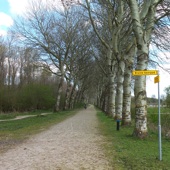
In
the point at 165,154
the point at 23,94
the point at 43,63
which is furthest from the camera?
the point at 23,94

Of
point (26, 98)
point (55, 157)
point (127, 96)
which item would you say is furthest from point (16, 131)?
point (26, 98)

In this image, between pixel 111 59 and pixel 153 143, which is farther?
pixel 111 59

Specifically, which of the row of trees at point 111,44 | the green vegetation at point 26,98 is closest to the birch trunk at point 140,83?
the row of trees at point 111,44

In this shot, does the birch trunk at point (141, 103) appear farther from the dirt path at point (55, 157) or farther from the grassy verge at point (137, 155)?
the dirt path at point (55, 157)

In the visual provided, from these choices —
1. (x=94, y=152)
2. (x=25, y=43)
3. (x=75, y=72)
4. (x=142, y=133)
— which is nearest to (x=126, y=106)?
(x=142, y=133)

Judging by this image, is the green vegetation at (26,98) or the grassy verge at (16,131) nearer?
the grassy verge at (16,131)

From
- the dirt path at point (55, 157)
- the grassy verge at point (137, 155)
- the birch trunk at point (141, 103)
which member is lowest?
the dirt path at point (55, 157)

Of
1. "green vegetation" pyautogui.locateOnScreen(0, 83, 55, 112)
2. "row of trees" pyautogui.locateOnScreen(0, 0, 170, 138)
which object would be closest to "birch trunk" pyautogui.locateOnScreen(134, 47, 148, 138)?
"row of trees" pyautogui.locateOnScreen(0, 0, 170, 138)

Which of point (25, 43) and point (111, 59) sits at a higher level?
point (25, 43)

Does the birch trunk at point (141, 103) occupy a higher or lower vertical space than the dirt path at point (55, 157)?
higher

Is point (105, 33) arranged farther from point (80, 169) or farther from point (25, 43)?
point (80, 169)

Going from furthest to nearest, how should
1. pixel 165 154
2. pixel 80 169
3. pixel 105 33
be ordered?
pixel 105 33
pixel 165 154
pixel 80 169

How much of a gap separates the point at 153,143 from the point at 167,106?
44.3ft

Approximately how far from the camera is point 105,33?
25.9 m
